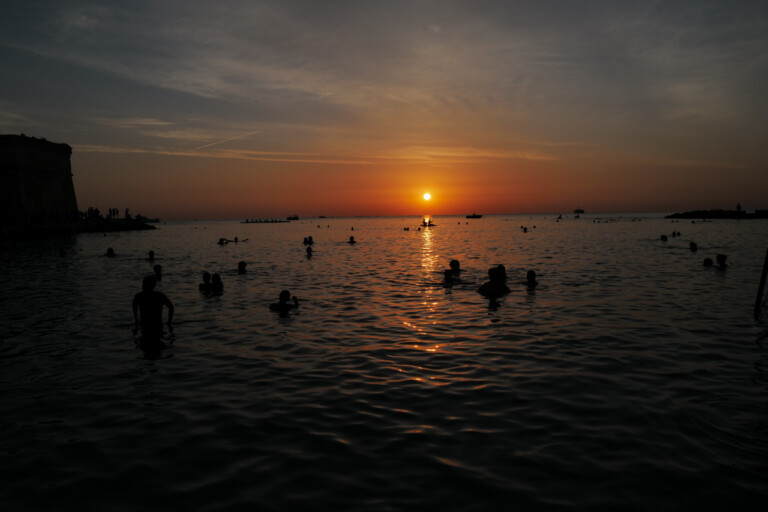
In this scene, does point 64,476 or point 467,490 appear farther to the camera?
point 64,476

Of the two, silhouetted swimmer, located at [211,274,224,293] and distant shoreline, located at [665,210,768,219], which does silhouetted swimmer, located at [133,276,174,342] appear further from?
distant shoreline, located at [665,210,768,219]

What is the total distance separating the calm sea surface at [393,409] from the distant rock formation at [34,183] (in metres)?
85.0

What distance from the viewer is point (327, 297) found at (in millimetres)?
21328

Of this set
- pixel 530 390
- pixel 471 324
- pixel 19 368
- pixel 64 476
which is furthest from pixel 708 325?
pixel 19 368

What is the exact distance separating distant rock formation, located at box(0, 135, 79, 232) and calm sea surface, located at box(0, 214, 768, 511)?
85.0 meters

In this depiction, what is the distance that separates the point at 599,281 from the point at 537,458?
20590mm

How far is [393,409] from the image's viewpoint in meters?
8.25

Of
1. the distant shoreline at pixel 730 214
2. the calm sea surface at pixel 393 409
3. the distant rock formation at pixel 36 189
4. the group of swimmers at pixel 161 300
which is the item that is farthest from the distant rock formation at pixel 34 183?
the distant shoreline at pixel 730 214

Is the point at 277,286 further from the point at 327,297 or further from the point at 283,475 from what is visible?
the point at 283,475

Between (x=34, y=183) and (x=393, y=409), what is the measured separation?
11144 cm

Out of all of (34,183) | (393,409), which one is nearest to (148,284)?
(393,409)

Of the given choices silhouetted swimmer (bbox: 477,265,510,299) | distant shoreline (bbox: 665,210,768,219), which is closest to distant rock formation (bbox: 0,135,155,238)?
silhouetted swimmer (bbox: 477,265,510,299)

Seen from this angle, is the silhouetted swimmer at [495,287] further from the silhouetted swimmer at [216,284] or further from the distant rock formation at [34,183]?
the distant rock formation at [34,183]

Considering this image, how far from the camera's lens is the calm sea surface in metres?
5.77
